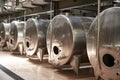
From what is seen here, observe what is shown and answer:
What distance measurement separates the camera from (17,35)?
574 centimetres

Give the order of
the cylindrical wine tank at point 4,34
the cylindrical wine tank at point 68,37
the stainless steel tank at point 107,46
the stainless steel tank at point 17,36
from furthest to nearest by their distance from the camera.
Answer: the cylindrical wine tank at point 4,34 < the stainless steel tank at point 17,36 < the cylindrical wine tank at point 68,37 < the stainless steel tank at point 107,46

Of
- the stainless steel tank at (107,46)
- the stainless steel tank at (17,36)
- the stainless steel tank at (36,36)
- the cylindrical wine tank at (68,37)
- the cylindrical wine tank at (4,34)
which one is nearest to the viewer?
the stainless steel tank at (107,46)

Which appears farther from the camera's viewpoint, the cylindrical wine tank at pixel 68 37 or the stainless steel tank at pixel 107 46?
the cylindrical wine tank at pixel 68 37

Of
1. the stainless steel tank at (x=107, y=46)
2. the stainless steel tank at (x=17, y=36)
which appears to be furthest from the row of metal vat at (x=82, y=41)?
the stainless steel tank at (x=17, y=36)

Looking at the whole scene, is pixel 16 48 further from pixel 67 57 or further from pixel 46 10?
pixel 67 57

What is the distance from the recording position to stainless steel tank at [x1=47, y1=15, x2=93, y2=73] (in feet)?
10.4

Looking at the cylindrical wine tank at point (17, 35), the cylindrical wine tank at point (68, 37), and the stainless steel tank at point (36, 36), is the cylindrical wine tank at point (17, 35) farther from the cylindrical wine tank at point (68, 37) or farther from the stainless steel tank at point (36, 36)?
the cylindrical wine tank at point (68, 37)

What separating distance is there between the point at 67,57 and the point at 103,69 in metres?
0.83

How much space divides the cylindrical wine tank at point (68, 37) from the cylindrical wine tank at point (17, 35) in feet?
7.41

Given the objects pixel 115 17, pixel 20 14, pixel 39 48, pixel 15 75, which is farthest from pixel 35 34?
pixel 20 14

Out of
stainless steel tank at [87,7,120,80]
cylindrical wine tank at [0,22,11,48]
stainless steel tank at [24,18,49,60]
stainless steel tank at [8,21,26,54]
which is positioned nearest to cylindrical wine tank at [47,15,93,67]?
stainless steel tank at [87,7,120,80]

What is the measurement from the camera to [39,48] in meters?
4.41

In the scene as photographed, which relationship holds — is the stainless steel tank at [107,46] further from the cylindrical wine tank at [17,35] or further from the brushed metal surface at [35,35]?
the cylindrical wine tank at [17,35]

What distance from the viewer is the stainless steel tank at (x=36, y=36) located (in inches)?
173
